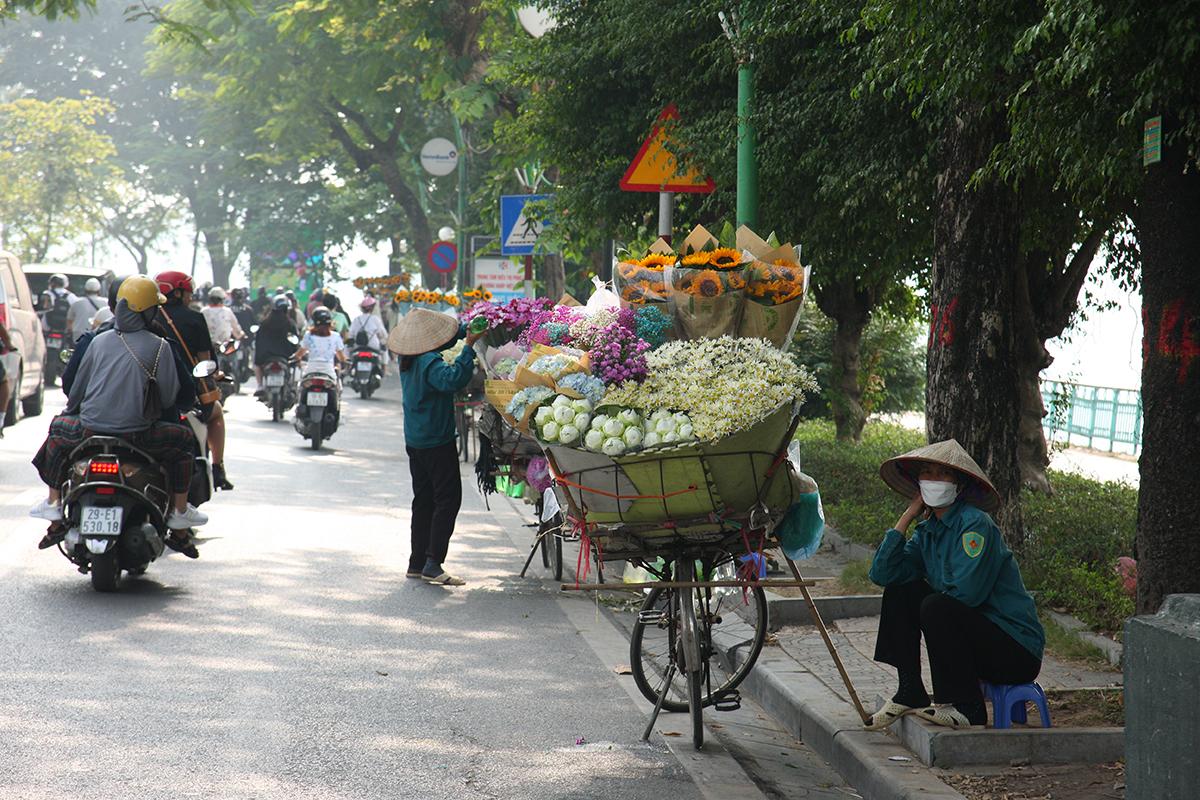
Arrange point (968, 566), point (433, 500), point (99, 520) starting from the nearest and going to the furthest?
1. point (968, 566)
2. point (99, 520)
3. point (433, 500)

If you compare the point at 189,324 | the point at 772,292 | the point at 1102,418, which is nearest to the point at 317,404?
the point at 189,324

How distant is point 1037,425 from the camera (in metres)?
14.3

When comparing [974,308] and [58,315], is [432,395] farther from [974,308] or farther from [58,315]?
[58,315]

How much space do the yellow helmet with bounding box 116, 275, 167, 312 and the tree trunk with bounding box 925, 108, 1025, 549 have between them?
15.5ft

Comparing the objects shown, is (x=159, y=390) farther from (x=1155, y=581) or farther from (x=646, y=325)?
(x=1155, y=581)

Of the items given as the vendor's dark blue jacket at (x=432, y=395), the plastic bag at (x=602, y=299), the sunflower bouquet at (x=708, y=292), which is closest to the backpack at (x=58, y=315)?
the vendor's dark blue jacket at (x=432, y=395)

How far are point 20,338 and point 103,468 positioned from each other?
10.6 m

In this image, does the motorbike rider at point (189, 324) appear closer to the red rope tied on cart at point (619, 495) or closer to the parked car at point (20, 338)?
the red rope tied on cart at point (619, 495)

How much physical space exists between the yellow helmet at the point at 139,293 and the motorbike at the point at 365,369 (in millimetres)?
19047

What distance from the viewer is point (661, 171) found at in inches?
478

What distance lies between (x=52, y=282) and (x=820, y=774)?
73.9 feet

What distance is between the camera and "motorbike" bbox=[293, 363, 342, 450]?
18375 millimetres

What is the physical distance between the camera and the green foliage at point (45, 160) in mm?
54625

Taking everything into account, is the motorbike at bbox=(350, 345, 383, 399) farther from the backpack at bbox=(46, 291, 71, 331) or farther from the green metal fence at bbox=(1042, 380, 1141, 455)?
the green metal fence at bbox=(1042, 380, 1141, 455)
